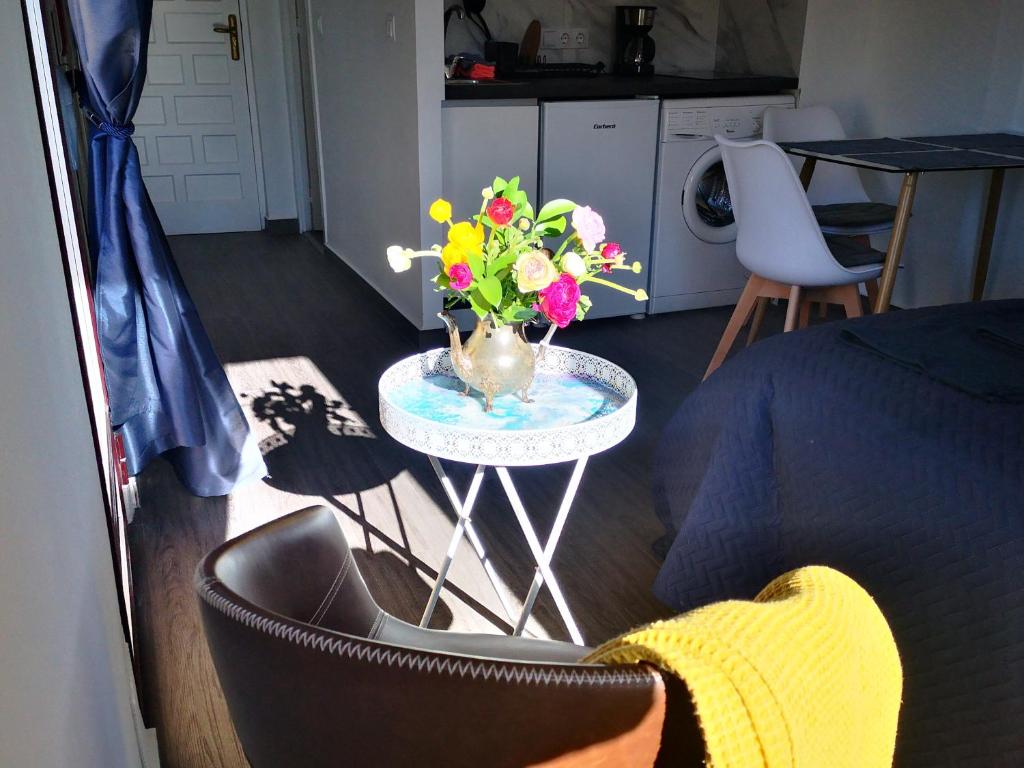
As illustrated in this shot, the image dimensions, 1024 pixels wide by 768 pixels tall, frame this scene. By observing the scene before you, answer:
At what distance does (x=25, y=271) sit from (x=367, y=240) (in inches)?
140

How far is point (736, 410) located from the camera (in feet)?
5.77

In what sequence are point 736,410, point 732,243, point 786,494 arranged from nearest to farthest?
point 786,494, point 736,410, point 732,243

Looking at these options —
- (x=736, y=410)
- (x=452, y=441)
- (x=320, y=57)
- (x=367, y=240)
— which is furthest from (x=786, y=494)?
(x=320, y=57)

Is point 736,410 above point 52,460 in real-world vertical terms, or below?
below

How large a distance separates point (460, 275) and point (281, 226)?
Answer: 14.8 ft

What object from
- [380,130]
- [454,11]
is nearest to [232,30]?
[454,11]

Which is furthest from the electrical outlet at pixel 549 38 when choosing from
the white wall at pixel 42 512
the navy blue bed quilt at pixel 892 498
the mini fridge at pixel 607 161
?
the white wall at pixel 42 512

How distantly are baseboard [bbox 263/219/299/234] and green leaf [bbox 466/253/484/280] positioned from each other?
4.46 metres

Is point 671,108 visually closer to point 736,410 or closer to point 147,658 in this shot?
point 736,410

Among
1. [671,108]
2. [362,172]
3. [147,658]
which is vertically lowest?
[147,658]

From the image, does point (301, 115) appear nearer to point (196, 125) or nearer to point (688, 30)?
point (196, 125)

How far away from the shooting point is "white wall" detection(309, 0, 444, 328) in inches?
131

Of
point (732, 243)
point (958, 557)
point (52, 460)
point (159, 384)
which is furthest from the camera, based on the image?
point (732, 243)

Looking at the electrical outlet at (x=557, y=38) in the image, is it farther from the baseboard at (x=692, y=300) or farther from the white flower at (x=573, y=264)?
the white flower at (x=573, y=264)
